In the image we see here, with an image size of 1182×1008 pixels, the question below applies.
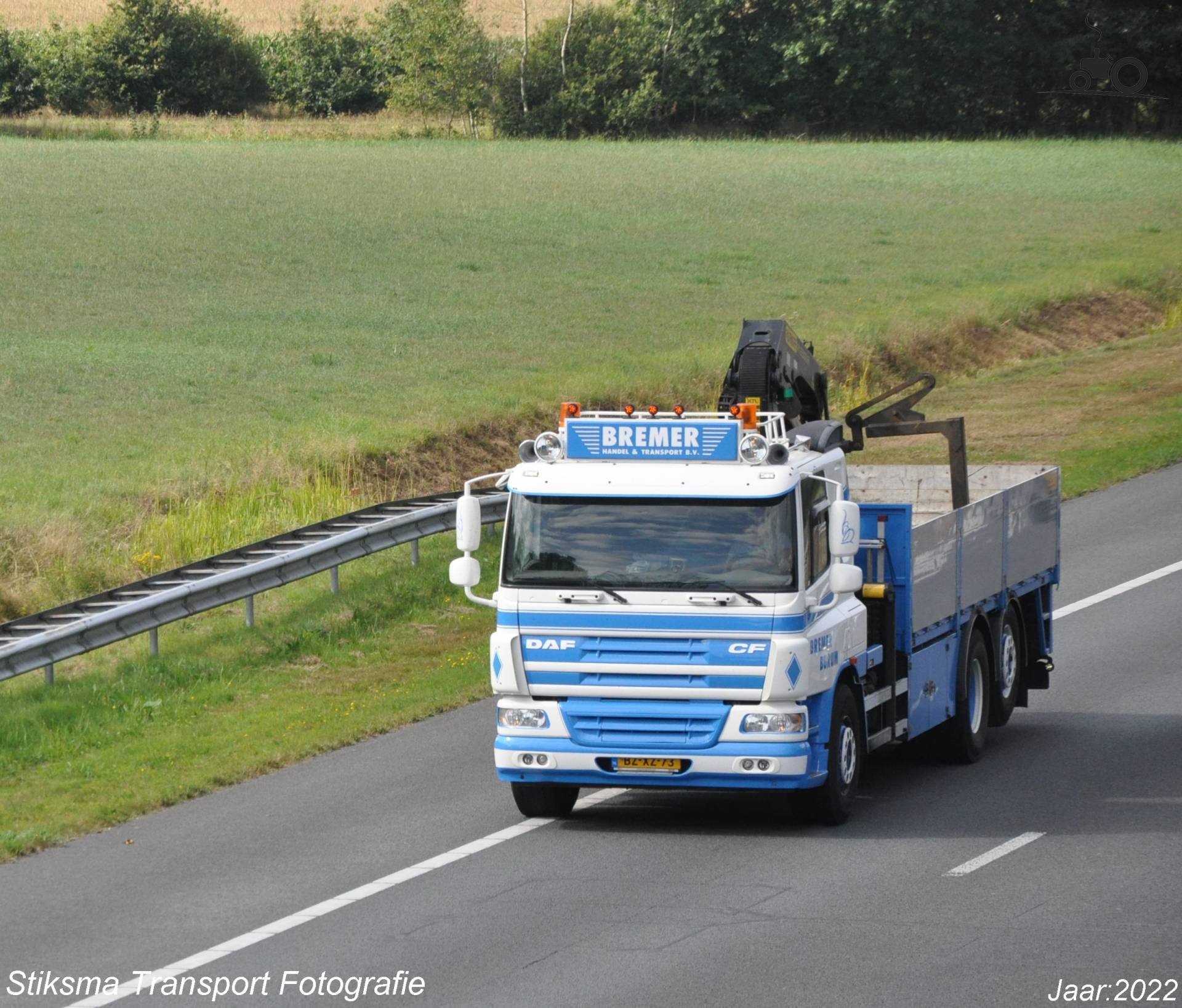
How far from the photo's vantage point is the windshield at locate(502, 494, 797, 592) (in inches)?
460

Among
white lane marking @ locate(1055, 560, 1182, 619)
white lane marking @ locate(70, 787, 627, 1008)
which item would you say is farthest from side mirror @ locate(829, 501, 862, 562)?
white lane marking @ locate(1055, 560, 1182, 619)

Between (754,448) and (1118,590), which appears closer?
(754,448)

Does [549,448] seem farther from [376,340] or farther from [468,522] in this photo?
[376,340]

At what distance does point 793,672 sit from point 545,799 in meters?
2.06

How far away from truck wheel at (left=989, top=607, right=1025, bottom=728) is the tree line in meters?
73.8

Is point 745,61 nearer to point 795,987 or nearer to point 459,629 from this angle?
point 459,629

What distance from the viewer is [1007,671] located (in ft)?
50.5

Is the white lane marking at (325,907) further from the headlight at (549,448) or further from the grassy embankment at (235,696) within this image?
the grassy embankment at (235,696)

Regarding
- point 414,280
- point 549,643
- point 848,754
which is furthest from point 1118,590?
point 414,280

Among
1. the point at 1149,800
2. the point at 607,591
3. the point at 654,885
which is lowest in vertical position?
the point at 1149,800

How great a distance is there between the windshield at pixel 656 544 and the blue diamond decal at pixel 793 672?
1.51ft

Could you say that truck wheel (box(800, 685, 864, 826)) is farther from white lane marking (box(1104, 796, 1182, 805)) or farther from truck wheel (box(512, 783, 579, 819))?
white lane marking (box(1104, 796, 1182, 805))

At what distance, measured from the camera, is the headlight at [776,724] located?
37.9 feet

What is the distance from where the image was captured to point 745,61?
91.4 meters
